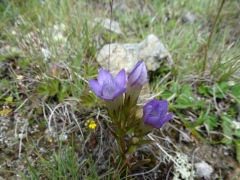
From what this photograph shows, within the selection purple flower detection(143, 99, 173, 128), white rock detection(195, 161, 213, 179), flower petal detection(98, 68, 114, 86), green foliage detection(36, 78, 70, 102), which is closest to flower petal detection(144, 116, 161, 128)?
purple flower detection(143, 99, 173, 128)

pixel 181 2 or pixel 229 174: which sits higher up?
pixel 181 2

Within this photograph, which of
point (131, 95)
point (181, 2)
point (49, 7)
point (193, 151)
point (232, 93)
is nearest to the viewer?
point (131, 95)

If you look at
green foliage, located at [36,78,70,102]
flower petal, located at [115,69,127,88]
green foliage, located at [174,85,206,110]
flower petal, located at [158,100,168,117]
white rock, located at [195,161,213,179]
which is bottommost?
white rock, located at [195,161,213,179]

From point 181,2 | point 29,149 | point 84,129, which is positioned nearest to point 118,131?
point 84,129

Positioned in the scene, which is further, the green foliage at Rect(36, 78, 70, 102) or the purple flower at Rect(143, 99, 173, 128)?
the green foliage at Rect(36, 78, 70, 102)

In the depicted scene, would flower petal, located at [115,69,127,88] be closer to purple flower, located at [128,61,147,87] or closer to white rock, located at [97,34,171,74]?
purple flower, located at [128,61,147,87]

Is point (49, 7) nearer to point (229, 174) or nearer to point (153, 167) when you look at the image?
point (153, 167)

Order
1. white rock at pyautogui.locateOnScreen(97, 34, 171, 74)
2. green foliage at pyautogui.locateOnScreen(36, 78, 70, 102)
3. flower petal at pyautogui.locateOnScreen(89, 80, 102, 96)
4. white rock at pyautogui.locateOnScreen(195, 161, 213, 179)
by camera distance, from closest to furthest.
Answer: flower petal at pyautogui.locateOnScreen(89, 80, 102, 96) < white rock at pyautogui.locateOnScreen(195, 161, 213, 179) < green foliage at pyautogui.locateOnScreen(36, 78, 70, 102) < white rock at pyautogui.locateOnScreen(97, 34, 171, 74)
